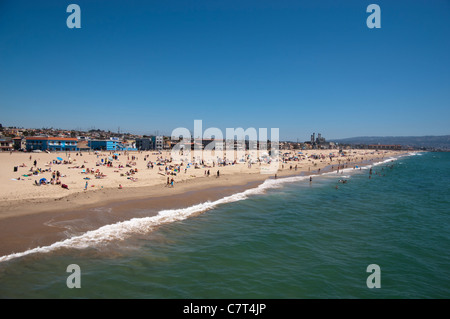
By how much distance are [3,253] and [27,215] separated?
4403 mm

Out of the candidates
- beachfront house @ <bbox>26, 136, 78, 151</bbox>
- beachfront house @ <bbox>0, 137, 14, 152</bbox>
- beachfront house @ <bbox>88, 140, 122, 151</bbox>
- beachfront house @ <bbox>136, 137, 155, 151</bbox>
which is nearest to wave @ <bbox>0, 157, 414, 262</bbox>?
beachfront house @ <bbox>26, 136, 78, 151</bbox>

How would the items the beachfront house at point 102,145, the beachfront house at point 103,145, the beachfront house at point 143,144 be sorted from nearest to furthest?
the beachfront house at point 103,145, the beachfront house at point 102,145, the beachfront house at point 143,144

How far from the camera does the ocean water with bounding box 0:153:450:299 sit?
834cm

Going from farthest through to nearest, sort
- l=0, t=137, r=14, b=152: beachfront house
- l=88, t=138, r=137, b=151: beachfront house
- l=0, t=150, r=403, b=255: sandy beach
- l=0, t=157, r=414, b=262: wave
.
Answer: l=88, t=138, r=137, b=151: beachfront house < l=0, t=137, r=14, b=152: beachfront house < l=0, t=150, r=403, b=255: sandy beach < l=0, t=157, r=414, b=262: wave

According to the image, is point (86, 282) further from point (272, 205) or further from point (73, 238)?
point (272, 205)

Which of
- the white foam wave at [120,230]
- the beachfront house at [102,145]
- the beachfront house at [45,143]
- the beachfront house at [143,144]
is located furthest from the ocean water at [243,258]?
the beachfront house at [143,144]

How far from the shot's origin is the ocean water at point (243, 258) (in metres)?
8.34

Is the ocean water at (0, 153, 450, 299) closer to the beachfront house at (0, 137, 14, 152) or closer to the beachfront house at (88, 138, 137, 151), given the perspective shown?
the beachfront house at (0, 137, 14, 152)

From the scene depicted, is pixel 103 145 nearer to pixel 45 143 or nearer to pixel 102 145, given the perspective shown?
pixel 102 145

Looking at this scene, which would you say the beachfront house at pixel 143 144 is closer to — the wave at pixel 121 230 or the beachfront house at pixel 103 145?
the beachfront house at pixel 103 145

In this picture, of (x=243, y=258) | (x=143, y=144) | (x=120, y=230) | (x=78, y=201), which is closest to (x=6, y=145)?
(x=143, y=144)

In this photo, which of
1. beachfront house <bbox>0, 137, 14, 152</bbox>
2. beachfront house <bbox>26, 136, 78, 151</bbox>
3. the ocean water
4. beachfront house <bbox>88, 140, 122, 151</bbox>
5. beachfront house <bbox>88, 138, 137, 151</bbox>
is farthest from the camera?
beachfront house <bbox>88, 140, 122, 151</bbox>

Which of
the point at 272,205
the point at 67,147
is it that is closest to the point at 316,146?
the point at 67,147

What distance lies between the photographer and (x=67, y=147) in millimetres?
63812
